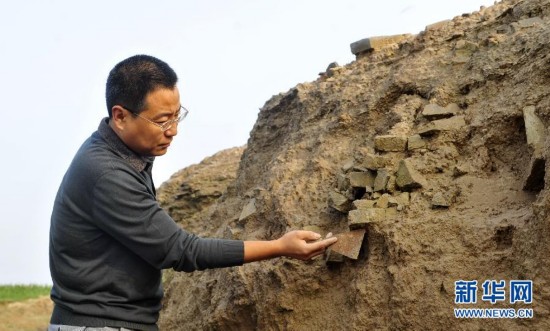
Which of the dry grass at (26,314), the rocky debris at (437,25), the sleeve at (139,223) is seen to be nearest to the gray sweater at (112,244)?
the sleeve at (139,223)

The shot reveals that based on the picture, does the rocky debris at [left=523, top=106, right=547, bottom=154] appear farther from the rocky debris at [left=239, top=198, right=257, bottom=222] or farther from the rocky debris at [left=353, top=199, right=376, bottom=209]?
the rocky debris at [left=239, top=198, right=257, bottom=222]

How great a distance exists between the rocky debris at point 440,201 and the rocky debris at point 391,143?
44 centimetres

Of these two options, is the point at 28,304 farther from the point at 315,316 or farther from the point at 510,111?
the point at 510,111

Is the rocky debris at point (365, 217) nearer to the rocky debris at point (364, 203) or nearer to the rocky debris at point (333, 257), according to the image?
the rocky debris at point (364, 203)

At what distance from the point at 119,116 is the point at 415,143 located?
1736mm

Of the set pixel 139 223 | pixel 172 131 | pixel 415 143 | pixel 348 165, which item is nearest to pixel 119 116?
pixel 172 131

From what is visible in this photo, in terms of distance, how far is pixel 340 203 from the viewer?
424 cm

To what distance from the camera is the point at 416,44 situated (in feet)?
17.0

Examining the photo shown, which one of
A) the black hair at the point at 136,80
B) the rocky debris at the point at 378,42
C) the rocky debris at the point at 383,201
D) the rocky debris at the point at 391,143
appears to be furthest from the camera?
the rocky debris at the point at 378,42

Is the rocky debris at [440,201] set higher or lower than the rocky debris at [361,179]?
lower

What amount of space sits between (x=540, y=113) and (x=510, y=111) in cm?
18

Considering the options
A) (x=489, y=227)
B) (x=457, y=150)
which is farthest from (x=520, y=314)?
(x=457, y=150)

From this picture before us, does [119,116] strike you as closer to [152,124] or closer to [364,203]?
[152,124]

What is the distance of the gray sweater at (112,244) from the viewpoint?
3.26 metres
